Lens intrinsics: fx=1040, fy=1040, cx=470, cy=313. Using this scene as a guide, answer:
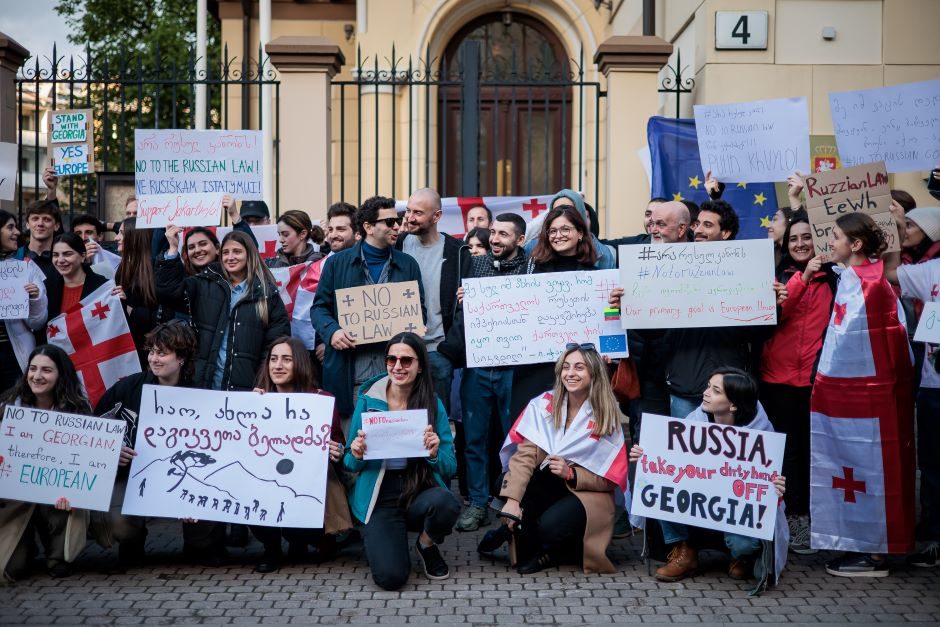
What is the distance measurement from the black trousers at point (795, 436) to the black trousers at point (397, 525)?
6.66ft

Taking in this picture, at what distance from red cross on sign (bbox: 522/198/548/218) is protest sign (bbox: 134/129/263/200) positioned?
8.72ft

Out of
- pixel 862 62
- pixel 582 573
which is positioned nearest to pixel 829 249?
pixel 582 573

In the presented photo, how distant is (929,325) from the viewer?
5688 mm

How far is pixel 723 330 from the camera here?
6.16 metres

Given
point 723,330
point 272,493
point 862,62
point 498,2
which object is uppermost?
point 498,2

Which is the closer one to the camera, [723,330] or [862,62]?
[723,330]

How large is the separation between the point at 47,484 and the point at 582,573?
9.71 feet

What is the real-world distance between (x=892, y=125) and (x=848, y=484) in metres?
2.70

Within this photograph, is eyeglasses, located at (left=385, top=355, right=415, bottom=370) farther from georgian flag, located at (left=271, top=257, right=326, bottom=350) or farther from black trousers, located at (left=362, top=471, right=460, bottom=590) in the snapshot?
georgian flag, located at (left=271, top=257, right=326, bottom=350)

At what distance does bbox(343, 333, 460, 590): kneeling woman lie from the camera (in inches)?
223

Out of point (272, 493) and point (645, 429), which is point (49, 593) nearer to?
point (272, 493)

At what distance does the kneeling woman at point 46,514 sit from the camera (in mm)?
5594

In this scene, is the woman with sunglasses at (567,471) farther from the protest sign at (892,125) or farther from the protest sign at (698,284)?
the protest sign at (892,125)

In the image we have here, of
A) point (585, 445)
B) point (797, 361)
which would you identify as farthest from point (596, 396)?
point (797, 361)
